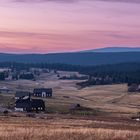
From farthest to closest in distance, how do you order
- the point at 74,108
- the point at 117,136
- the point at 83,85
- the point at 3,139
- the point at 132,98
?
1. the point at 83,85
2. the point at 132,98
3. the point at 74,108
4. the point at 117,136
5. the point at 3,139

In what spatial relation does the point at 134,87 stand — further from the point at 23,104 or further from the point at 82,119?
the point at 82,119

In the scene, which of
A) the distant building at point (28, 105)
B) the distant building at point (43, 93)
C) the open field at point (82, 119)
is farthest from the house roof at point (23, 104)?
the distant building at point (43, 93)

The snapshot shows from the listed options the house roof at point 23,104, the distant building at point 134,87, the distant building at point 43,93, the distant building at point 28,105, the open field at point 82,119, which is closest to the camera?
the open field at point 82,119

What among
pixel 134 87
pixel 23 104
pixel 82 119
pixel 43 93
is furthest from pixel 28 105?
pixel 134 87

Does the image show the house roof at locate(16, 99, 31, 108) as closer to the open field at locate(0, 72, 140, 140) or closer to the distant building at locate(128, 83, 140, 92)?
the open field at locate(0, 72, 140, 140)

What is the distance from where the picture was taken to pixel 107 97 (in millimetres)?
141875

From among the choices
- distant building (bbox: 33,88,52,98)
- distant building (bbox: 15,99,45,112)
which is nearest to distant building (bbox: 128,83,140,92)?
distant building (bbox: 33,88,52,98)

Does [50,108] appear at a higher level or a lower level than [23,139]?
lower

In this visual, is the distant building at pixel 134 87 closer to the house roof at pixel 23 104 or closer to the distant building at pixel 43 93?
the distant building at pixel 43 93

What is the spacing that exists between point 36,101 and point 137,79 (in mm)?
78774

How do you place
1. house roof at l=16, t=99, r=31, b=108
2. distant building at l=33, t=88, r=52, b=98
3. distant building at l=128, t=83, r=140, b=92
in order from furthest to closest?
distant building at l=128, t=83, r=140, b=92 < distant building at l=33, t=88, r=52, b=98 < house roof at l=16, t=99, r=31, b=108

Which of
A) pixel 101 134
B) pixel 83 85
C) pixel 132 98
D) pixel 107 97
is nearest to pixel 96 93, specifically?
pixel 107 97

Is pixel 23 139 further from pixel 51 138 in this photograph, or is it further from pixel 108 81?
pixel 108 81

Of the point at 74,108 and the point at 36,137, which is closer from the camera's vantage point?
the point at 36,137
